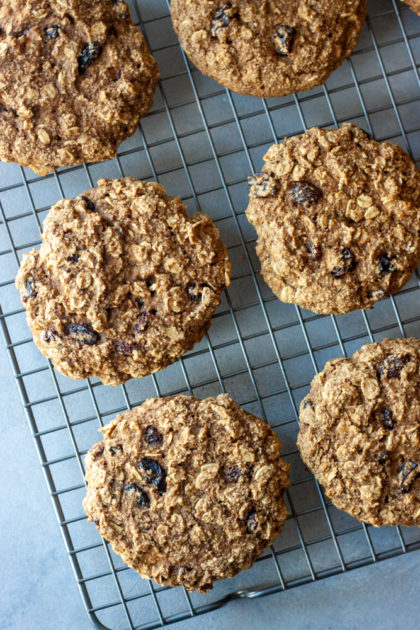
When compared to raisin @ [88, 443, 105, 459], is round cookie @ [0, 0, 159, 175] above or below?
above

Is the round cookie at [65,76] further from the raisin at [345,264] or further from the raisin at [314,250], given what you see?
the raisin at [345,264]

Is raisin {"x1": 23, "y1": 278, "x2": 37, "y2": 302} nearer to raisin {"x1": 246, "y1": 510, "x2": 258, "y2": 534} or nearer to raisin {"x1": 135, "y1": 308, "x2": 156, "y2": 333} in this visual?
raisin {"x1": 135, "y1": 308, "x2": 156, "y2": 333}

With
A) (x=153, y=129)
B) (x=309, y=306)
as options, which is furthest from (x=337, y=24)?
(x=309, y=306)

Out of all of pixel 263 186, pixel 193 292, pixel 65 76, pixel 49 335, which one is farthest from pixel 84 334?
pixel 65 76

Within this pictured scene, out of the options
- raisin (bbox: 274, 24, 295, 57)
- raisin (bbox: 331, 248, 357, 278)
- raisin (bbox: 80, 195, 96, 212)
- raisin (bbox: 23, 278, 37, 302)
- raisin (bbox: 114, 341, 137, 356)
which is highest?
raisin (bbox: 274, 24, 295, 57)

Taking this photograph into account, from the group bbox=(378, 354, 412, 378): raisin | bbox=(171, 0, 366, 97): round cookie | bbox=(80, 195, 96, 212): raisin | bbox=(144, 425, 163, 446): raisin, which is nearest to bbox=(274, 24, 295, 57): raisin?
bbox=(171, 0, 366, 97): round cookie

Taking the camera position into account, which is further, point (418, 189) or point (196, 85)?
point (196, 85)

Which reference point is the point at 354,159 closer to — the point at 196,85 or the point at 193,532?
the point at 196,85
